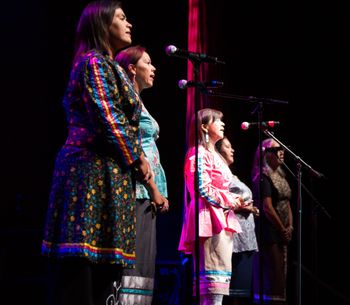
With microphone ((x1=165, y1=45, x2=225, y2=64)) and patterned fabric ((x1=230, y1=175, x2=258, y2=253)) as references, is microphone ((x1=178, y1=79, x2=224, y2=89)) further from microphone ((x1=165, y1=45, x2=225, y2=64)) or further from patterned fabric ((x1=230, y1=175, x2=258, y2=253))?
patterned fabric ((x1=230, y1=175, x2=258, y2=253))

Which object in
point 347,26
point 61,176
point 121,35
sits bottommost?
point 61,176

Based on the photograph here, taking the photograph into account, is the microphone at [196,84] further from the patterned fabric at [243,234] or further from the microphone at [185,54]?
the patterned fabric at [243,234]

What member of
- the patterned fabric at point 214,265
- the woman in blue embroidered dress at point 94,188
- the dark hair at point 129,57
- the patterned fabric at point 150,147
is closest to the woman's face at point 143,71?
the dark hair at point 129,57

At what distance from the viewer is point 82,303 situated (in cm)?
215

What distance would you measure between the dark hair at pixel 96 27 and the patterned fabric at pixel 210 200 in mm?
1687

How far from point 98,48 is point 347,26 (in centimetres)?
485

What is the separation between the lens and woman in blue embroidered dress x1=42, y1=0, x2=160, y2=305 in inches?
85.2

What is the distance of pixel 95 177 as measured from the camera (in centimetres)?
221

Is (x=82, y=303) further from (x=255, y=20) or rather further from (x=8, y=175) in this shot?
(x=255, y=20)

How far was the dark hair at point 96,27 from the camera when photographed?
246 cm

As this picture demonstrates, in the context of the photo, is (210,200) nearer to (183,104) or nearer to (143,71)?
(143,71)

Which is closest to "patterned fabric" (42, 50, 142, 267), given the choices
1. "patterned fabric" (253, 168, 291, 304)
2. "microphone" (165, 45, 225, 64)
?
"microphone" (165, 45, 225, 64)

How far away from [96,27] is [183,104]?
368 cm

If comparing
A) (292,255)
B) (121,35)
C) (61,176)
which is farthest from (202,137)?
(292,255)
